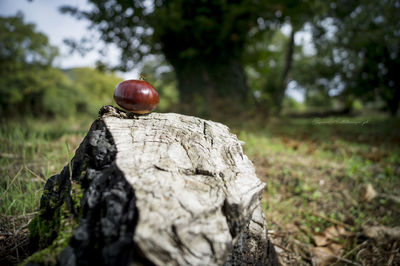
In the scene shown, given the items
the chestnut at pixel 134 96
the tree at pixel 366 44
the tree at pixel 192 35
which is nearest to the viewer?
the chestnut at pixel 134 96

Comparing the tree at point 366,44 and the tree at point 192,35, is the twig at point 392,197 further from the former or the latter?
the tree at point 366,44

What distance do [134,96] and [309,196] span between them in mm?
2216

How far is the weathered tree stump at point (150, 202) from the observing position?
721 mm

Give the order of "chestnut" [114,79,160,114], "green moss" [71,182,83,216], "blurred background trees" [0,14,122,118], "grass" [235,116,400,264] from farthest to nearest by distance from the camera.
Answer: "blurred background trees" [0,14,122,118] → "grass" [235,116,400,264] → "chestnut" [114,79,160,114] → "green moss" [71,182,83,216]

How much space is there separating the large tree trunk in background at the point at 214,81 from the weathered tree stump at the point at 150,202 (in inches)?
196

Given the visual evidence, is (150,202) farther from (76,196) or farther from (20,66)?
(20,66)

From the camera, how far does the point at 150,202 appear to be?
30.4 inches

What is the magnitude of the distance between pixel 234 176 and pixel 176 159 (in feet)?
1.08

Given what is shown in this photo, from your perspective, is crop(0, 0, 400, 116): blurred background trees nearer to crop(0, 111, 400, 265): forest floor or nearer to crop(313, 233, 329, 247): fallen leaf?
crop(0, 111, 400, 265): forest floor

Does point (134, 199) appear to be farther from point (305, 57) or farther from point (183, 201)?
point (305, 57)

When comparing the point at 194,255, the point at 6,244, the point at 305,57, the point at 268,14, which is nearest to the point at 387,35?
the point at 268,14

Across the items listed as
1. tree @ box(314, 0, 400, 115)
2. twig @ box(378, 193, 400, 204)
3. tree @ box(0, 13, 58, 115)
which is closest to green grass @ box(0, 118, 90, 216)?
twig @ box(378, 193, 400, 204)

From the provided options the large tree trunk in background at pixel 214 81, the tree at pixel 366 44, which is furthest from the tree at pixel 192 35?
the tree at pixel 366 44

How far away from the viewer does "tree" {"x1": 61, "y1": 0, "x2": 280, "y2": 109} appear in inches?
194
